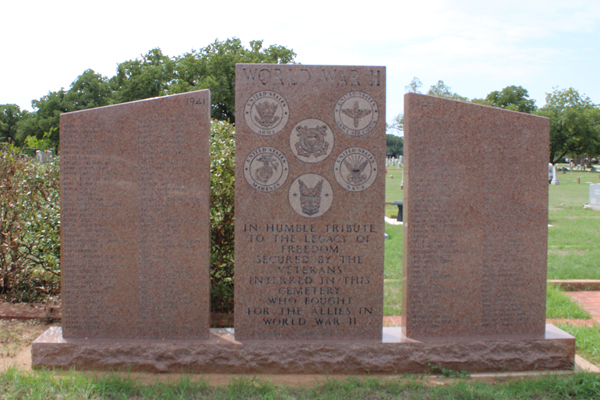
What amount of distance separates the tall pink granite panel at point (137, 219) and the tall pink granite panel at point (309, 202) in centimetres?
37

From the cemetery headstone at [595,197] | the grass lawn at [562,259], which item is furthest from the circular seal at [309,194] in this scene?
the cemetery headstone at [595,197]

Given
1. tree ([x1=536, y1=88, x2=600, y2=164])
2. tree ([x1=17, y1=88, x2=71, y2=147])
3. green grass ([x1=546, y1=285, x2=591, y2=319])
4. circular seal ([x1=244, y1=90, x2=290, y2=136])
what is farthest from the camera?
tree ([x1=536, y1=88, x2=600, y2=164])

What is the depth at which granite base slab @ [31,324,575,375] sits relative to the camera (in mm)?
3924

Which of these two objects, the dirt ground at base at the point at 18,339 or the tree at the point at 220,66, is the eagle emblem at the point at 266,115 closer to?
the dirt ground at base at the point at 18,339

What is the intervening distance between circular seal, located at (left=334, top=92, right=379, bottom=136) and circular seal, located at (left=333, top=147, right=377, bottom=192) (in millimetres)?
170

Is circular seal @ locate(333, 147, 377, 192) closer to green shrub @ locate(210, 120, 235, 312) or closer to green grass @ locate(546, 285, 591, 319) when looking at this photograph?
green shrub @ locate(210, 120, 235, 312)

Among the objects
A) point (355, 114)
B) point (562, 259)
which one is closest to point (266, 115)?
point (355, 114)

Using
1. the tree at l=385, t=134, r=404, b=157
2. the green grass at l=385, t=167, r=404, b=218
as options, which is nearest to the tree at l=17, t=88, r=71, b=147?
the green grass at l=385, t=167, r=404, b=218

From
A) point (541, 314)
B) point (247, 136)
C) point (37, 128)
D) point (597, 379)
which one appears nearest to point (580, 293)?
point (541, 314)

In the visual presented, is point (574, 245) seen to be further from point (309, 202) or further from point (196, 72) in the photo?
point (196, 72)

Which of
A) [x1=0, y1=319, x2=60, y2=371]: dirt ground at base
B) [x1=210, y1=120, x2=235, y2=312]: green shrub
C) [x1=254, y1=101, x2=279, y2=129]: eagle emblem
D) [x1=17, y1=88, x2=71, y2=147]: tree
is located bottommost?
[x1=0, y1=319, x2=60, y2=371]: dirt ground at base

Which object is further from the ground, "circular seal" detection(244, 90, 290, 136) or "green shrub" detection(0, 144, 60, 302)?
"circular seal" detection(244, 90, 290, 136)

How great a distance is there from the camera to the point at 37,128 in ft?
152

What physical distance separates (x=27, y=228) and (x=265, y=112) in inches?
137
